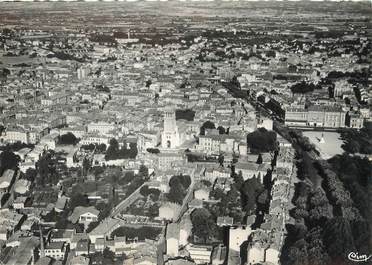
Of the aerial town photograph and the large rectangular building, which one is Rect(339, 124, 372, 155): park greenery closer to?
the aerial town photograph

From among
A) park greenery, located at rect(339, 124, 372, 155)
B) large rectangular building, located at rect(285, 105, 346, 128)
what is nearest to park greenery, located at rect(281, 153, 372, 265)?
park greenery, located at rect(339, 124, 372, 155)

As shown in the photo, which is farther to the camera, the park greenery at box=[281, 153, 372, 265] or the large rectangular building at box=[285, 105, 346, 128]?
the large rectangular building at box=[285, 105, 346, 128]

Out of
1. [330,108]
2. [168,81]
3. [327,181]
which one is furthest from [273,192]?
[168,81]

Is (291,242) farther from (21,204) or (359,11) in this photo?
(359,11)

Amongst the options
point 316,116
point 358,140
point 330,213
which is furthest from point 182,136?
point 330,213

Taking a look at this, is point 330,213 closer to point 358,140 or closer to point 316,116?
point 358,140

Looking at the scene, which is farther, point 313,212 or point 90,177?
point 90,177

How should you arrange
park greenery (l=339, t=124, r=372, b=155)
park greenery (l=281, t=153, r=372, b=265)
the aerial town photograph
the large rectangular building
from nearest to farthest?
1. park greenery (l=281, t=153, r=372, b=265)
2. the aerial town photograph
3. park greenery (l=339, t=124, r=372, b=155)
4. the large rectangular building

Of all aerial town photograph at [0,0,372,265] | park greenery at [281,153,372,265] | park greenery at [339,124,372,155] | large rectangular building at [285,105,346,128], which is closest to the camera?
park greenery at [281,153,372,265]
